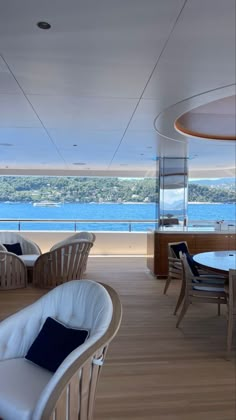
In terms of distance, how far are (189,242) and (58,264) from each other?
101 inches

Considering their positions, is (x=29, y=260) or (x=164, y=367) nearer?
(x=164, y=367)

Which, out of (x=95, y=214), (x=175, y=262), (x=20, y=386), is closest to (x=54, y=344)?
(x=20, y=386)

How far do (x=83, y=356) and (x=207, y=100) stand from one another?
3.10 m

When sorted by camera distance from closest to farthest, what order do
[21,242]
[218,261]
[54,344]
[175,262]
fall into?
[54,344], [218,261], [175,262], [21,242]

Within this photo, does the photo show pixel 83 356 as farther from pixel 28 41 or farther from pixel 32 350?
pixel 28 41

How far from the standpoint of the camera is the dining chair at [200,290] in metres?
3.62

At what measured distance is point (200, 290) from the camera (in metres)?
3.71

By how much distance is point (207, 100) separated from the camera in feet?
12.1

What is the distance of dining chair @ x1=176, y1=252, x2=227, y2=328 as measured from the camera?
362cm

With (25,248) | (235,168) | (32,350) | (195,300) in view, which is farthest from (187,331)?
(235,168)

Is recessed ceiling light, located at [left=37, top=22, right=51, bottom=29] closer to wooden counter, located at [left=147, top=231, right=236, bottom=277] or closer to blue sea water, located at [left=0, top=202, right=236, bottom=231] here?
wooden counter, located at [left=147, top=231, right=236, bottom=277]

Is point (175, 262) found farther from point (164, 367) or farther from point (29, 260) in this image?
point (29, 260)

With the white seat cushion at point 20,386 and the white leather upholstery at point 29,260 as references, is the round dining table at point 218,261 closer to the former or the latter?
the white seat cushion at point 20,386

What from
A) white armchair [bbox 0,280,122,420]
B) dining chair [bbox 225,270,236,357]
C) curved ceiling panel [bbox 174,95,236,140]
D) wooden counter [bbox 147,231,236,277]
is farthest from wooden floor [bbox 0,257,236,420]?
curved ceiling panel [bbox 174,95,236,140]
